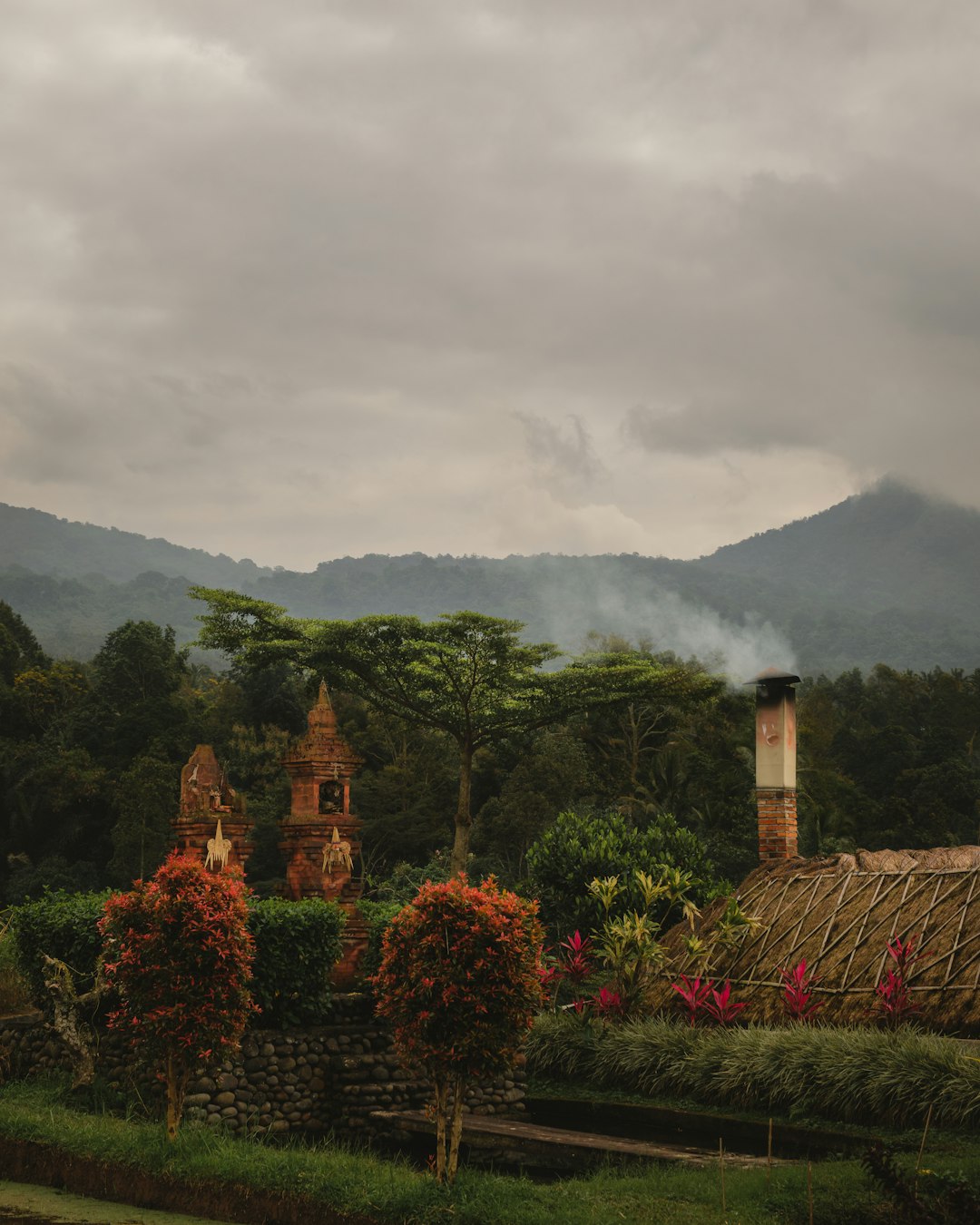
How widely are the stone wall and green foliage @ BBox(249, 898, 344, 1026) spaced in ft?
0.68

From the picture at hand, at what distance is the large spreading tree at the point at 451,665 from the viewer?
88.5ft

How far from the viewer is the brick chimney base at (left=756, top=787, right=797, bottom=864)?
592 inches

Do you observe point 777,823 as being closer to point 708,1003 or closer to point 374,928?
point 708,1003

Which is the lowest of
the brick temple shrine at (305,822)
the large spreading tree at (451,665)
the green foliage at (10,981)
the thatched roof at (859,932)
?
the green foliage at (10,981)

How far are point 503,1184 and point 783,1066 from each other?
3.88 metres

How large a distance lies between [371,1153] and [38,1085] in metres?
3.46

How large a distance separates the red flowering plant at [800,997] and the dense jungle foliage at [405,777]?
1608 centimetres

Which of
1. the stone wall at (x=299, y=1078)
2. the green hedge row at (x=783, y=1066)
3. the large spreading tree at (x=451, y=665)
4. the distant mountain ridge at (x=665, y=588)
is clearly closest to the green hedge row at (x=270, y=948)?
the stone wall at (x=299, y=1078)

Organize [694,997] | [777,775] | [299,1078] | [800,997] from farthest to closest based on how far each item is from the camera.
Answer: [777,775], [694,997], [800,997], [299,1078]

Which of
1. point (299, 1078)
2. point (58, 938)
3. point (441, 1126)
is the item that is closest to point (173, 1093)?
point (441, 1126)

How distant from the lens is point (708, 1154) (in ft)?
29.3

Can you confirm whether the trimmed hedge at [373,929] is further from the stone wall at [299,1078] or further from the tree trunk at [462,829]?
the tree trunk at [462,829]

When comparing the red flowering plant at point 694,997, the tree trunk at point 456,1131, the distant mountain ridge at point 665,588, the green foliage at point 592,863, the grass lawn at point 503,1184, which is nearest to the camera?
the grass lawn at point 503,1184

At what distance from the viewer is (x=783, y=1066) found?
33.6ft
